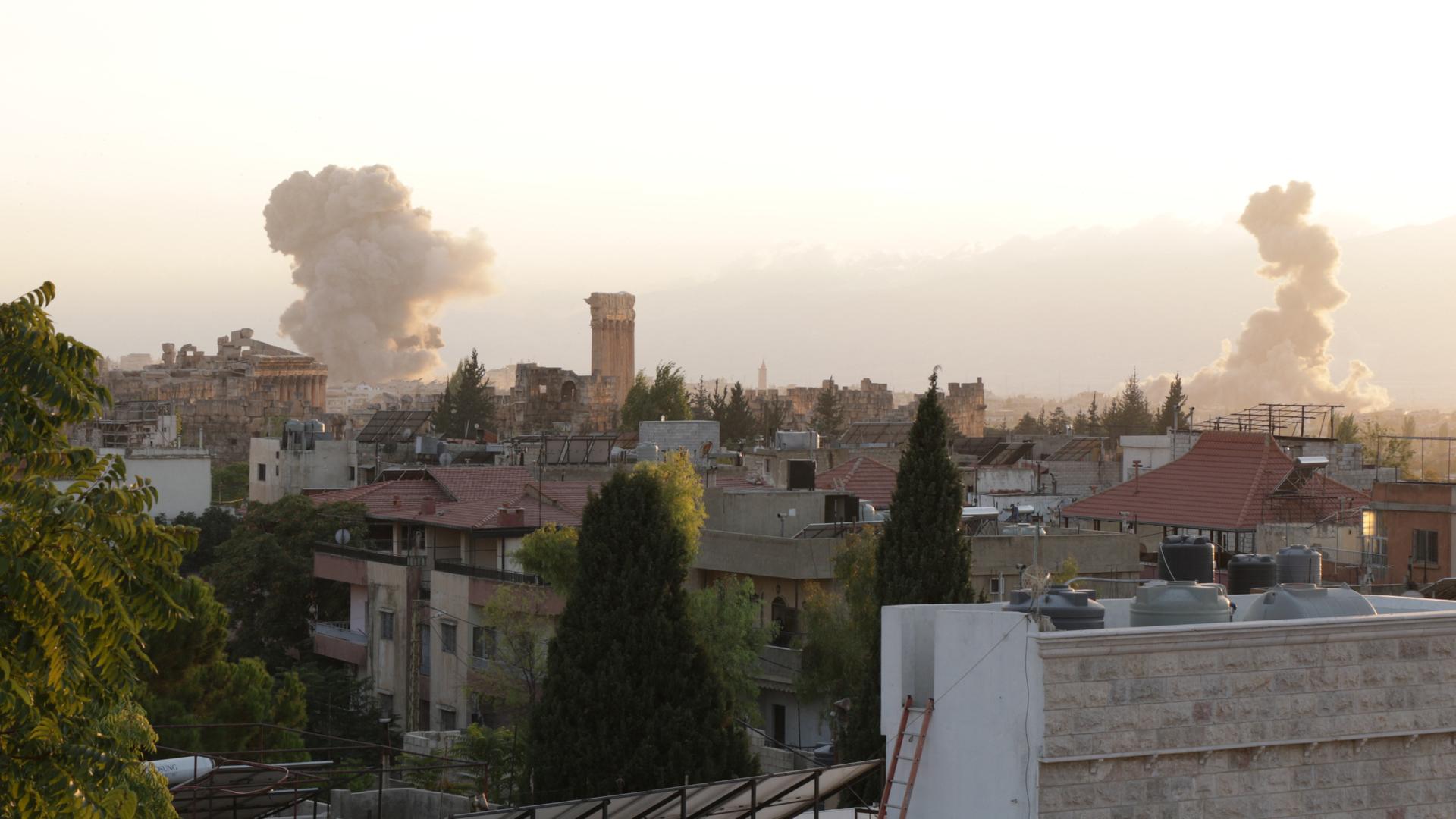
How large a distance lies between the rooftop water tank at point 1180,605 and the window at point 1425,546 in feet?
40.0

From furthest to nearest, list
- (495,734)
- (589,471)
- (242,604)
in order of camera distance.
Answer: (589,471) → (242,604) → (495,734)

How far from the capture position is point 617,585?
52.2ft

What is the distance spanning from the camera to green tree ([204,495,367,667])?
90.9 ft

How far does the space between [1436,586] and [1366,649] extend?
23.6 feet

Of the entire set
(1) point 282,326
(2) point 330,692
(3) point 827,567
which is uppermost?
(1) point 282,326

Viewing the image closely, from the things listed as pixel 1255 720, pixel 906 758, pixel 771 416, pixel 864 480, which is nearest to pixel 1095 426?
→ pixel 771 416

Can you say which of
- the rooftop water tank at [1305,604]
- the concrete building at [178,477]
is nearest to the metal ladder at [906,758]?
the rooftop water tank at [1305,604]

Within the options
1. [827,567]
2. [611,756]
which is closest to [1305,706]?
[611,756]

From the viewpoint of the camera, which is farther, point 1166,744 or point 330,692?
point 330,692

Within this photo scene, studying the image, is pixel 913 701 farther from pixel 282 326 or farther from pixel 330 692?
pixel 282 326

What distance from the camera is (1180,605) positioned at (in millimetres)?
9320

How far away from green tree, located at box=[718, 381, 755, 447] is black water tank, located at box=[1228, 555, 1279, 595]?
48.7 metres

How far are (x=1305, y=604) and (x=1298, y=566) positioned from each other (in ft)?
8.23

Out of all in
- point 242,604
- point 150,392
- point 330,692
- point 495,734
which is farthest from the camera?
point 150,392
